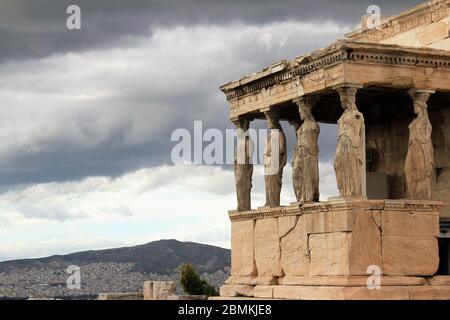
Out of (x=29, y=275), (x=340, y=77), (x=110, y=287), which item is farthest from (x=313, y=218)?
(x=29, y=275)

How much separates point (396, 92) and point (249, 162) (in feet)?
11.8

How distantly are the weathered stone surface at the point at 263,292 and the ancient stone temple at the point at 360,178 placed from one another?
22 mm

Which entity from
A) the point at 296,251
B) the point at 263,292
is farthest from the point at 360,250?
the point at 263,292

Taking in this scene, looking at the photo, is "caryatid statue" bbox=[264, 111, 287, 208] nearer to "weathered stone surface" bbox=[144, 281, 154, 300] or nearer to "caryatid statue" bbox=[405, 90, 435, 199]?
"caryatid statue" bbox=[405, 90, 435, 199]

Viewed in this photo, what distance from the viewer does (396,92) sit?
720 inches

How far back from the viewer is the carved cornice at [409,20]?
18672 millimetres

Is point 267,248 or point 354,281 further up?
point 267,248

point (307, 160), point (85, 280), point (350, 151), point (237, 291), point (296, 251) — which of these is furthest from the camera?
point (85, 280)

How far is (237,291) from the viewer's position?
19.3 m

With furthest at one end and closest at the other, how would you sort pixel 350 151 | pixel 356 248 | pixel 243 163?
pixel 243 163, pixel 350 151, pixel 356 248

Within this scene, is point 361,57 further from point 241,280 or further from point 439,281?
point 241,280

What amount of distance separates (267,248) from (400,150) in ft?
10.9

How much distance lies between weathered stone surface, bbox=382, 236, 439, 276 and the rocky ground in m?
23.1
